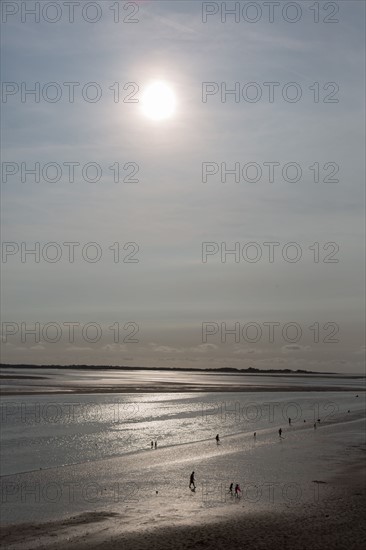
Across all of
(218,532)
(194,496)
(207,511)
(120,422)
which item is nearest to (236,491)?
(194,496)

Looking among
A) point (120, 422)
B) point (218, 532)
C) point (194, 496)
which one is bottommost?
point (120, 422)

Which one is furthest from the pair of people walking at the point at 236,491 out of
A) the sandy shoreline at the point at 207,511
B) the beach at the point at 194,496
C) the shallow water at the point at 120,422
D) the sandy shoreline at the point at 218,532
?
the shallow water at the point at 120,422

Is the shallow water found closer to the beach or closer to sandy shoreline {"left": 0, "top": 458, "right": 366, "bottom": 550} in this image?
the beach

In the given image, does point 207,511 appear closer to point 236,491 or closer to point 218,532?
point 236,491

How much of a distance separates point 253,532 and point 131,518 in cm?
576

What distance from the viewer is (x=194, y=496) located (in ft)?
104

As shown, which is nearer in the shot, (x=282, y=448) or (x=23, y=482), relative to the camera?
(x=23, y=482)

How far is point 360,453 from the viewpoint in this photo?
152 feet

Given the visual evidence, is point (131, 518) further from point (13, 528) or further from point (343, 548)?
point (343, 548)

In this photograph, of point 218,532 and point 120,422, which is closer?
point 218,532

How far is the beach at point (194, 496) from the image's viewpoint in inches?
964

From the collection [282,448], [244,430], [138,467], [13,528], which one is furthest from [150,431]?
[13,528]

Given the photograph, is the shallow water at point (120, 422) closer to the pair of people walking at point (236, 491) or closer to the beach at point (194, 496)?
the beach at point (194, 496)

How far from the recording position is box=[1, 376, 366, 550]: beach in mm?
24484
